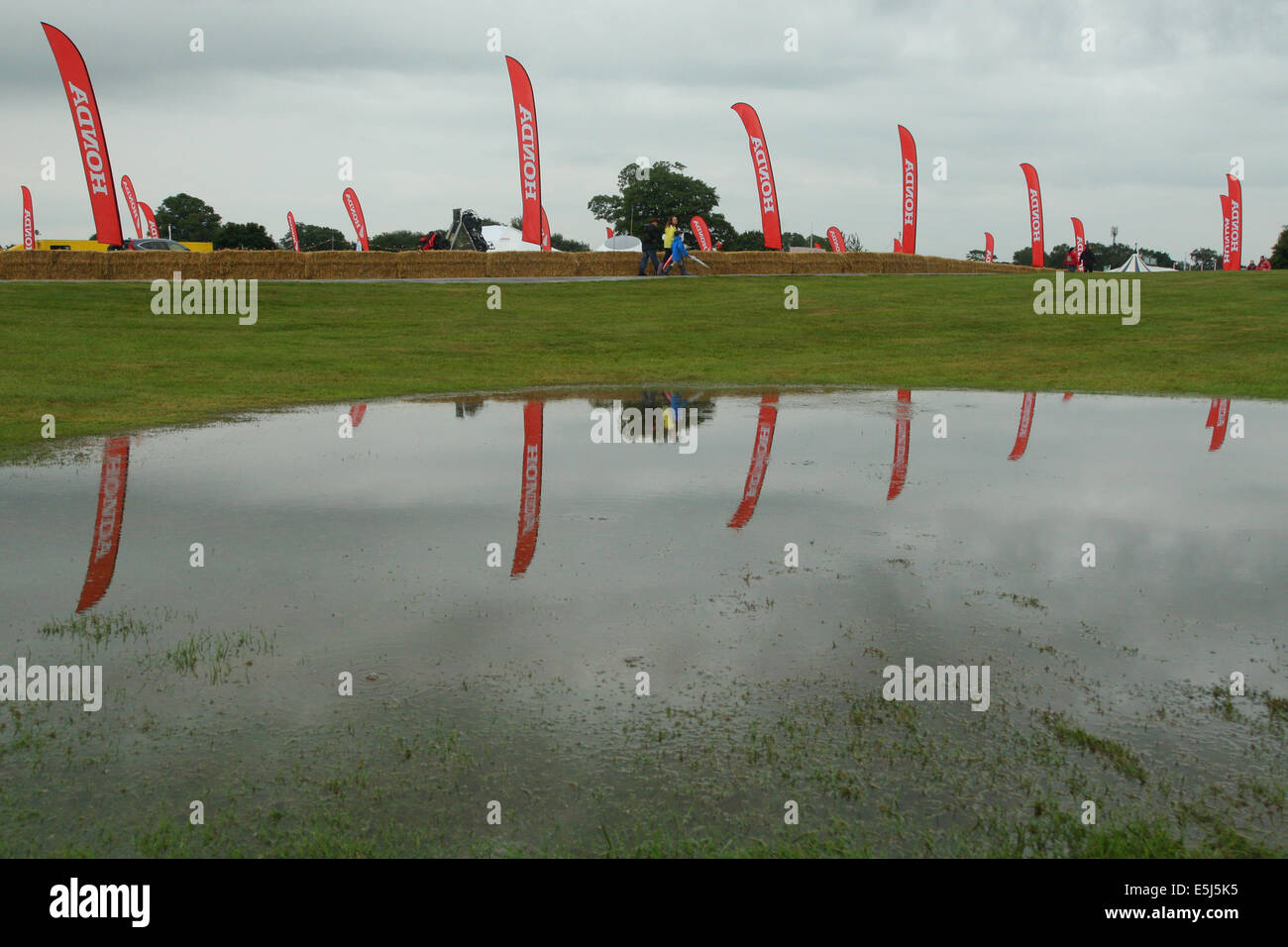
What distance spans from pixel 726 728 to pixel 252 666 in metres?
2.45

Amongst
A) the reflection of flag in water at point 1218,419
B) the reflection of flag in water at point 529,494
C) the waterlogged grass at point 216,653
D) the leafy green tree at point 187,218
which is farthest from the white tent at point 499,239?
the leafy green tree at point 187,218

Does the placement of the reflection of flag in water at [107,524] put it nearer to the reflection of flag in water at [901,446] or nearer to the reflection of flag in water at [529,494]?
the reflection of flag in water at [529,494]

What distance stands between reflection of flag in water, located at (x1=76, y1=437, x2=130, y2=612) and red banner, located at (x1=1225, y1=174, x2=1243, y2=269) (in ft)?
201

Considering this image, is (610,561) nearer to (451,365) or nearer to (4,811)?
(4,811)

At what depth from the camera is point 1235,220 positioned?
2302 inches

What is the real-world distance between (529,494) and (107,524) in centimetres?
345

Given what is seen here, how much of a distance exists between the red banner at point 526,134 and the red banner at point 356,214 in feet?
110

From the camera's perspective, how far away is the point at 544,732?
4527 millimetres

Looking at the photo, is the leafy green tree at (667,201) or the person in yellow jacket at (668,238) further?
the leafy green tree at (667,201)

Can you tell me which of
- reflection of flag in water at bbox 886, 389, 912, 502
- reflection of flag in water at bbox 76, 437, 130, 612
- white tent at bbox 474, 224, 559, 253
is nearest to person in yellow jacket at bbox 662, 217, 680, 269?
white tent at bbox 474, 224, 559, 253

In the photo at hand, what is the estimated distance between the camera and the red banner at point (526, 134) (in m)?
37.1

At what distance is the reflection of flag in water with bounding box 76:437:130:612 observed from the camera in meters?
6.63

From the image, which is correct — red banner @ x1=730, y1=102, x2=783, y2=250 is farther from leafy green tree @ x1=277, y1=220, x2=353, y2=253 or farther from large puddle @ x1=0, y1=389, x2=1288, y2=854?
leafy green tree @ x1=277, y1=220, x2=353, y2=253
